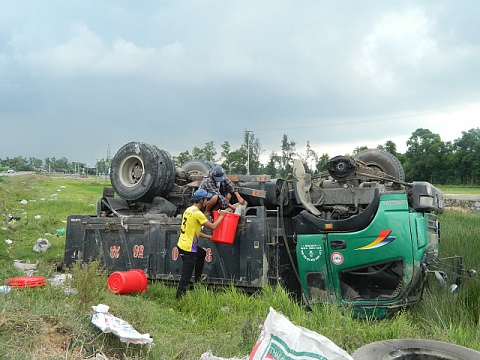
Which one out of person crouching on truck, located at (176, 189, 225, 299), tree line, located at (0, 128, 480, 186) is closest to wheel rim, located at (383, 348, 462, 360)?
person crouching on truck, located at (176, 189, 225, 299)

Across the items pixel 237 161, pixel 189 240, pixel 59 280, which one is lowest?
pixel 59 280

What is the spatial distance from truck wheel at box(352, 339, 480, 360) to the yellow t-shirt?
2631 millimetres

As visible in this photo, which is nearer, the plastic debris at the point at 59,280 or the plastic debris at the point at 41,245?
the plastic debris at the point at 59,280

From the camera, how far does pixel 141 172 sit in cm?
667

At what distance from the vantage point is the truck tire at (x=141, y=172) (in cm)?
629

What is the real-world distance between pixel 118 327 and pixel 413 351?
2.13m

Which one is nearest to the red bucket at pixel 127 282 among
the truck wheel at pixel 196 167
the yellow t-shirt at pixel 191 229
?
the yellow t-shirt at pixel 191 229

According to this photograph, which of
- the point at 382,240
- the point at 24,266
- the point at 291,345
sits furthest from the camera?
the point at 24,266

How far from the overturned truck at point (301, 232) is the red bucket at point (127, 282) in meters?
0.34

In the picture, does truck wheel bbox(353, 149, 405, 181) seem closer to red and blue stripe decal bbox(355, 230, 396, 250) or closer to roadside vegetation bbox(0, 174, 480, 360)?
roadside vegetation bbox(0, 174, 480, 360)

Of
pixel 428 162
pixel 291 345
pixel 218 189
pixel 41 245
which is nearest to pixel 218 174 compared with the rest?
pixel 218 189

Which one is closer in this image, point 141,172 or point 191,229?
point 191,229

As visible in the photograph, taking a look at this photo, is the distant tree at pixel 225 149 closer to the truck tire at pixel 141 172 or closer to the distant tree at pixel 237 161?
the distant tree at pixel 237 161

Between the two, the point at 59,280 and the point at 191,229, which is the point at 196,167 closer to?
the point at 191,229
